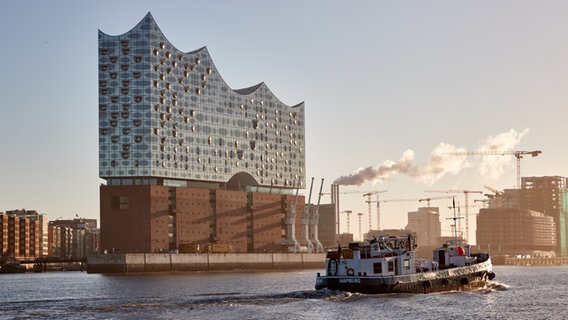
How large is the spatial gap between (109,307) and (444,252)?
4458 cm

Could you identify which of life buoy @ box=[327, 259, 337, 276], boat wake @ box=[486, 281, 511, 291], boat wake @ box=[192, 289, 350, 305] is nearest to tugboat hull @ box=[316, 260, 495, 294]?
life buoy @ box=[327, 259, 337, 276]

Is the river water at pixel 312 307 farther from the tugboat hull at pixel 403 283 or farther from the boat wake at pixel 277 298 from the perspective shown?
the tugboat hull at pixel 403 283

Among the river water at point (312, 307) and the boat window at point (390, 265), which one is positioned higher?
the boat window at point (390, 265)

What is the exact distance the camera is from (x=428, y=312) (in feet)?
308

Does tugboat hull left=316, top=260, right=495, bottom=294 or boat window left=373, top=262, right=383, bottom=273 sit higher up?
boat window left=373, top=262, right=383, bottom=273

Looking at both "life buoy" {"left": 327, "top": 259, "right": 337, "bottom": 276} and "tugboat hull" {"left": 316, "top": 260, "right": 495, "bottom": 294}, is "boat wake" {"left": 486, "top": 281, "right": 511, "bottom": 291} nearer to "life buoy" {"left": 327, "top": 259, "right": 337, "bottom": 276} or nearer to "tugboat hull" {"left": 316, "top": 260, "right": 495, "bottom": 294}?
"tugboat hull" {"left": 316, "top": 260, "right": 495, "bottom": 294}

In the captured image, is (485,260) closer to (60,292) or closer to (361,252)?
(361,252)

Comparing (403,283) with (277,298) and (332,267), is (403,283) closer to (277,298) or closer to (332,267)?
(332,267)

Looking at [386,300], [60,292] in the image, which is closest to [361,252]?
[386,300]

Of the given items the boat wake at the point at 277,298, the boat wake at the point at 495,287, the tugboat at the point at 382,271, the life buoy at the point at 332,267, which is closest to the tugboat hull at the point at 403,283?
the tugboat at the point at 382,271

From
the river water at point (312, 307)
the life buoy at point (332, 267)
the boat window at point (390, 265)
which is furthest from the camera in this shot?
the life buoy at point (332, 267)

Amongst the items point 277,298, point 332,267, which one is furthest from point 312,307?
point 332,267

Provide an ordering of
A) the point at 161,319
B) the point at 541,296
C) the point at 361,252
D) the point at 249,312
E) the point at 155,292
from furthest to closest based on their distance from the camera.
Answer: the point at 155,292, the point at 541,296, the point at 361,252, the point at 249,312, the point at 161,319

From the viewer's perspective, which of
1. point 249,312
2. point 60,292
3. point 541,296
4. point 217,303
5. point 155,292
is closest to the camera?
point 249,312
